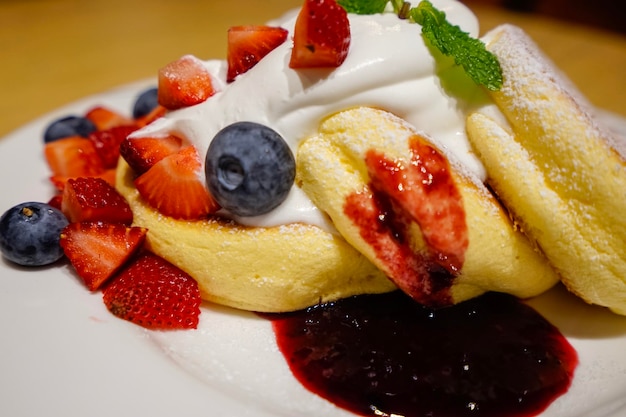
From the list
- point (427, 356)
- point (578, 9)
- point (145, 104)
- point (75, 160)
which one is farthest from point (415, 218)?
point (578, 9)

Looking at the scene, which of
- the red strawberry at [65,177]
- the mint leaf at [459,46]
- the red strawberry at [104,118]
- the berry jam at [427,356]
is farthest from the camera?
the red strawberry at [104,118]

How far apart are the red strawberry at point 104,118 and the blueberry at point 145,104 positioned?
0.18ft

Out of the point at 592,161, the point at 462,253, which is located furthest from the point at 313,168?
the point at 592,161

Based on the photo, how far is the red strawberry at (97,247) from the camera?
1.72 meters

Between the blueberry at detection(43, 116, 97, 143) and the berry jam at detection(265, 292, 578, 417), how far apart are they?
50.6 inches

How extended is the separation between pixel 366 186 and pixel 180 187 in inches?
21.3

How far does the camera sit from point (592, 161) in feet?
5.01

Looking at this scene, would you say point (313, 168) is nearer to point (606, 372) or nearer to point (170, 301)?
point (170, 301)

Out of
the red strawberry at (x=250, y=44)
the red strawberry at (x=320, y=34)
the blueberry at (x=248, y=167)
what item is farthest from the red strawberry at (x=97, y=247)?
the red strawberry at (x=320, y=34)

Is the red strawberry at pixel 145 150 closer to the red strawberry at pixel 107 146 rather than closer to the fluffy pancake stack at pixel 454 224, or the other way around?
the fluffy pancake stack at pixel 454 224

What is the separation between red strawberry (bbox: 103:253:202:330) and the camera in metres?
1.65

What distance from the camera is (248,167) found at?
1.57 meters

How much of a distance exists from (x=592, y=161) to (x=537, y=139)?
0.52 feet

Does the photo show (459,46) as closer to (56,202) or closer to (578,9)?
(56,202)
